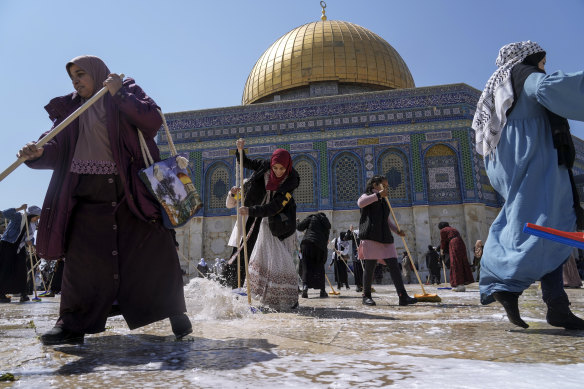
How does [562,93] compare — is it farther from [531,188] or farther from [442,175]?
[442,175]

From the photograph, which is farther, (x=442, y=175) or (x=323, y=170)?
(x=323, y=170)

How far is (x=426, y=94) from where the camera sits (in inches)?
579

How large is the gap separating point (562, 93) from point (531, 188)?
0.44 m

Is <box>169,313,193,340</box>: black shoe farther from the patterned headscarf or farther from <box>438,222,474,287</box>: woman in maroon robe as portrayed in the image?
<box>438,222,474,287</box>: woman in maroon robe

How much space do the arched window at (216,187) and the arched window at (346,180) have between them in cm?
381

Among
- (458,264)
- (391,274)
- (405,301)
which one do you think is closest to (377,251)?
(391,274)

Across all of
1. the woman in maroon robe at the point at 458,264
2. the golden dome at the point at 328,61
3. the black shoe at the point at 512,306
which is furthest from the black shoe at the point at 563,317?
the golden dome at the point at 328,61

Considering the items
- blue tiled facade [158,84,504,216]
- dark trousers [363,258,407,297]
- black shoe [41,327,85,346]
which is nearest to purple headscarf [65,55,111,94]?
black shoe [41,327,85,346]

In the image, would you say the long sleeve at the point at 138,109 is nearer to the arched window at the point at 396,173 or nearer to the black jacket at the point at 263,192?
the black jacket at the point at 263,192

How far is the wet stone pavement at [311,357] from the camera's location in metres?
1.06

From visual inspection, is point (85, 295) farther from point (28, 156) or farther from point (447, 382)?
point (447, 382)

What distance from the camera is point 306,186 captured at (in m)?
14.7

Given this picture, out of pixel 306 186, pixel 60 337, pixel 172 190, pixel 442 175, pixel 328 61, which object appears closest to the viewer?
pixel 60 337

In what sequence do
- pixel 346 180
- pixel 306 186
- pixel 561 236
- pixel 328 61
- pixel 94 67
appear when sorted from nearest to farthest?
1. pixel 561 236
2. pixel 94 67
3. pixel 346 180
4. pixel 306 186
5. pixel 328 61
